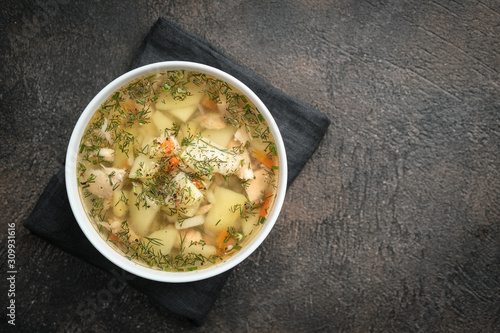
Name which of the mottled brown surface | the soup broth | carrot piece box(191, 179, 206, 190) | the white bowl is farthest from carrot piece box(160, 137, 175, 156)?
the mottled brown surface

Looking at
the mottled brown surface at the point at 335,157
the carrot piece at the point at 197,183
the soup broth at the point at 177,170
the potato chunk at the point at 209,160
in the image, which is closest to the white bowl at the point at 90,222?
the soup broth at the point at 177,170

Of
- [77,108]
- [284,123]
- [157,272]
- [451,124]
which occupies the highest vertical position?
[451,124]

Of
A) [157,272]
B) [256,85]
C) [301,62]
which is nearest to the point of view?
[157,272]

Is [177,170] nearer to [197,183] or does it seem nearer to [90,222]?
[197,183]

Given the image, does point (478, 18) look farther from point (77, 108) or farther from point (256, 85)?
point (77, 108)

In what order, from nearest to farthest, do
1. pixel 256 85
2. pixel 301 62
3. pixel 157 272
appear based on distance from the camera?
pixel 157 272 → pixel 256 85 → pixel 301 62

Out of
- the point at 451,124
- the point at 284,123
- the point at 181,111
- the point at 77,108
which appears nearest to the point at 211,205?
the point at 181,111

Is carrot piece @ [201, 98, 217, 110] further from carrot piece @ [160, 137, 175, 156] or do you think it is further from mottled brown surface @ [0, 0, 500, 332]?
mottled brown surface @ [0, 0, 500, 332]
